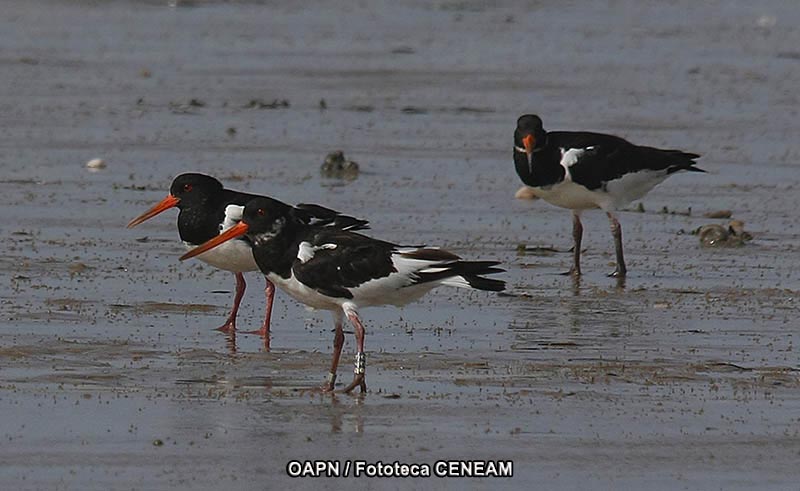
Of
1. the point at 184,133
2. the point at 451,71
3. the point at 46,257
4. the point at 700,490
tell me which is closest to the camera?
the point at 700,490

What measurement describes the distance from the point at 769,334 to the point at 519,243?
2.99 meters

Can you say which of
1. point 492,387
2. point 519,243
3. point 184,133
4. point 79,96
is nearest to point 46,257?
point 519,243

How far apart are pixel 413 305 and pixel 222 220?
1228 mm

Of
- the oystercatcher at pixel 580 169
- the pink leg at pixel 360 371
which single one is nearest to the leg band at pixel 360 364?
the pink leg at pixel 360 371

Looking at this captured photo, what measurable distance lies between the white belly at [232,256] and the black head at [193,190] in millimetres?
363

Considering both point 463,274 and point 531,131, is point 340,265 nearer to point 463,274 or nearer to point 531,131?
point 463,274

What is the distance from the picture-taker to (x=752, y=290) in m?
10.2

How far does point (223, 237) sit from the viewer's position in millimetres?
8477

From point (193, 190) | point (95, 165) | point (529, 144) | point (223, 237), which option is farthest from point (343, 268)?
point (95, 165)

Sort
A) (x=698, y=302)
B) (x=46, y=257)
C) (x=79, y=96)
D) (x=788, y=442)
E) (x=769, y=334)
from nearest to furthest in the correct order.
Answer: (x=788, y=442), (x=769, y=334), (x=698, y=302), (x=46, y=257), (x=79, y=96)

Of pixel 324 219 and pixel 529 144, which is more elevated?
pixel 529 144

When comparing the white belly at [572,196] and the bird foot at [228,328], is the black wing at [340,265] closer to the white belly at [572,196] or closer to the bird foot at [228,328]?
the bird foot at [228,328]

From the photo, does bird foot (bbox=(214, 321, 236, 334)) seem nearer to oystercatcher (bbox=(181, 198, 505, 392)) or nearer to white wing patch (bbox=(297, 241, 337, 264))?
oystercatcher (bbox=(181, 198, 505, 392))

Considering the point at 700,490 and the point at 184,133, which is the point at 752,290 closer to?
the point at 700,490
